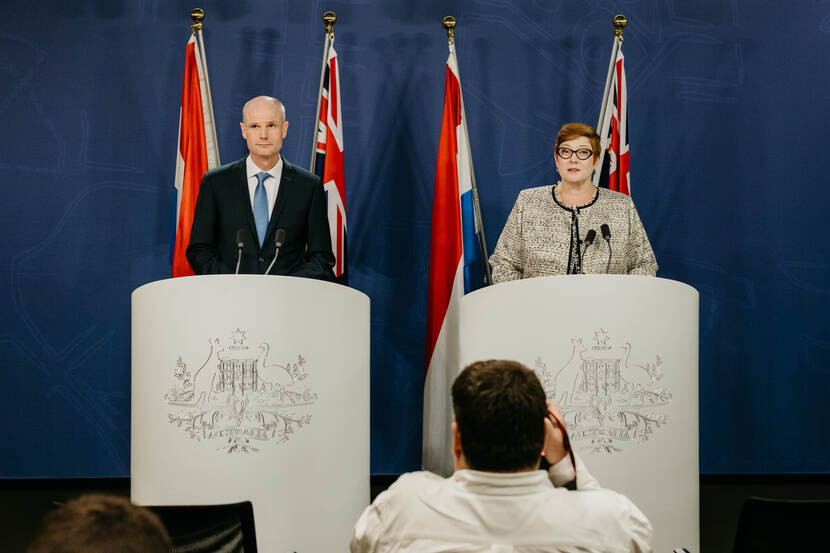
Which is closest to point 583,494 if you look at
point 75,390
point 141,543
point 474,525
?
point 474,525

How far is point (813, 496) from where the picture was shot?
464 centimetres

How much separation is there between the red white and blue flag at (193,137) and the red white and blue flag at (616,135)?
2071 millimetres

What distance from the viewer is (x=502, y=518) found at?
1.56 m

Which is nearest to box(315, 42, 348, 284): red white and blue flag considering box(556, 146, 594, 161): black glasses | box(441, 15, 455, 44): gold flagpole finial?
box(441, 15, 455, 44): gold flagpole finial

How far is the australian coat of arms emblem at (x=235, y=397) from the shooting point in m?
3.02

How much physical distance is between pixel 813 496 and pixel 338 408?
2.80 meters

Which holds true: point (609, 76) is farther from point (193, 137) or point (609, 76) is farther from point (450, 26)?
point (193, 137)

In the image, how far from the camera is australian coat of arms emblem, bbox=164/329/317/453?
119 inches

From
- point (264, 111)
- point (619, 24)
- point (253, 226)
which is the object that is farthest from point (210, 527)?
point (619, 24)

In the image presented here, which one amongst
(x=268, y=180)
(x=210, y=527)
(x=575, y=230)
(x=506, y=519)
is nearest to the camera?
(x=506, y=519)

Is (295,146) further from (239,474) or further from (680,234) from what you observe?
(239,474)

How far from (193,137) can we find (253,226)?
4.00 feet

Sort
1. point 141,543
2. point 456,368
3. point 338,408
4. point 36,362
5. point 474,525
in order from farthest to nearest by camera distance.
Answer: point 36,362 < point 456,368 < point 338,408 < point 474,525 < point 141,543

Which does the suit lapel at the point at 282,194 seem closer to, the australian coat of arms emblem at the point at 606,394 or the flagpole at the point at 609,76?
the australian coat of arms emblem at the point at 606,394
